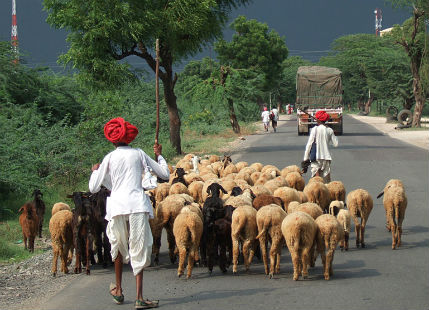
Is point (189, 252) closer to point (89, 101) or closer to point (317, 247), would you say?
point (317, 247)

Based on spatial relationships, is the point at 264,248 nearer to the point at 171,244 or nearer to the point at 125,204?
the point at 171,244

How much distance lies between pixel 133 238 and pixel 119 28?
15.2m

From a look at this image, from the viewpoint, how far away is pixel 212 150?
26641 mm

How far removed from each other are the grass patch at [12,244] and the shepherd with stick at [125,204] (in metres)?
3.08

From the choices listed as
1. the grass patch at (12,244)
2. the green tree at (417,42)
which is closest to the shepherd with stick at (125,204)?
the grass patch at (12,244)

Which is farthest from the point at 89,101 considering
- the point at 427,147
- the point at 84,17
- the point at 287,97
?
the point at 287,97

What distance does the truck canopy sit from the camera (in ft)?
118

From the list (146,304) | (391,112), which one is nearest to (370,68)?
(391,112)

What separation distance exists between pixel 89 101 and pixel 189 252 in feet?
47.7

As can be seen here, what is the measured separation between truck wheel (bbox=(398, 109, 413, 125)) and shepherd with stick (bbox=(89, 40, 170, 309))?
3759cm

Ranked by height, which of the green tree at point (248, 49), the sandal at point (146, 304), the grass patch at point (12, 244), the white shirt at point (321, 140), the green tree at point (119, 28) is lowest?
the grass patch at point (12, 244)

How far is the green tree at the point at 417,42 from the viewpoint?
37.2 m

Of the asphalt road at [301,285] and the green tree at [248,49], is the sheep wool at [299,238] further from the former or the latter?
the green tree at [248,49]

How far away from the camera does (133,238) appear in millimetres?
6574
